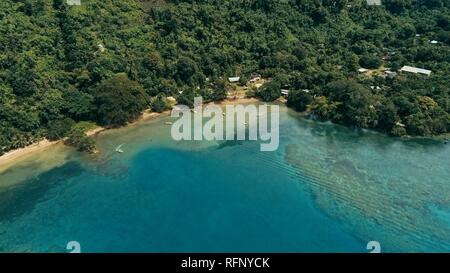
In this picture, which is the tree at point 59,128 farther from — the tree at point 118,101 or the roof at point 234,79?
the roof at point 234,79

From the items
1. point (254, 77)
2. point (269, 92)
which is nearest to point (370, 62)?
point (254, 77)

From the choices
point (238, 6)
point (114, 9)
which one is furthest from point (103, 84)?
point (238, 6)

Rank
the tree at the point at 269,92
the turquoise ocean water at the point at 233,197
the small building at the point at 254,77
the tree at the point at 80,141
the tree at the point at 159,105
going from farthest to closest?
the small building at the point at 254,77, the tree at the point at 269,92, the tree at the point at 159,105, the tree at the point at 80,141, the turquoise ocean water at the point at 233,197

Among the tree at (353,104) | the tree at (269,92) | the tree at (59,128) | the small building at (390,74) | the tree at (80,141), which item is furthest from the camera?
the small building at (390,74)

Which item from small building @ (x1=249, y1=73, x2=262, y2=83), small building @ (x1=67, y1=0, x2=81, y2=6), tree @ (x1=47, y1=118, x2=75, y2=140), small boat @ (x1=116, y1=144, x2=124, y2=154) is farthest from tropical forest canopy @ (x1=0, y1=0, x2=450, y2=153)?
small boat @ (x1=116, y1=144, x2=124, y2=154)

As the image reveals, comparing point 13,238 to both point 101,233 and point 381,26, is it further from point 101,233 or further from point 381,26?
point 381,26

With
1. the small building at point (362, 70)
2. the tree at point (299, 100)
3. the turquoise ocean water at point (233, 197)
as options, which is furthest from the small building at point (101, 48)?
the small building at point (362, 70)
